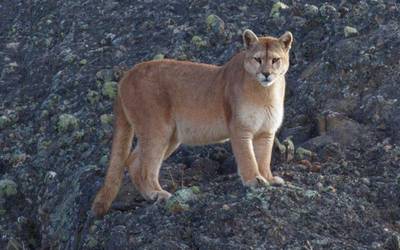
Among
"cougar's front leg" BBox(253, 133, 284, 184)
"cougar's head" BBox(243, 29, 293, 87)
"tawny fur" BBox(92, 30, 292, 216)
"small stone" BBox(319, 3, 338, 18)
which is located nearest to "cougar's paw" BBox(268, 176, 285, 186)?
"tawny fur" BBox(92, 30, 292, 216)

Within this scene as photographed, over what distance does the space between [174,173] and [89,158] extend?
1.72 metres

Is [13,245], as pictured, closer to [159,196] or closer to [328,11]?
[159,196]

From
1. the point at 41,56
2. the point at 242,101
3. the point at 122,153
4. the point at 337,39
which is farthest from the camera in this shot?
the point at 41,56

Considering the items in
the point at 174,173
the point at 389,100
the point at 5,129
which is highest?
the point at 389,100

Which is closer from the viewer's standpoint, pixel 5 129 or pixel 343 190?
pixel 343 190

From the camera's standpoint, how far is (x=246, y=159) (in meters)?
10.9

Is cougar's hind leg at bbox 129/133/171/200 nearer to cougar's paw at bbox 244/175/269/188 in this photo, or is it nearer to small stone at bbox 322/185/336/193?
cougar's paw at bbox 244/175/269/188

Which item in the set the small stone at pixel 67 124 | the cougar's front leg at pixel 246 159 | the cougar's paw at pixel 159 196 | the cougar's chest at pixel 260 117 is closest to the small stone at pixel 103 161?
the small stone at pixel 67 124

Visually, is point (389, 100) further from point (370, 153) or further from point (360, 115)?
point (370, 153)

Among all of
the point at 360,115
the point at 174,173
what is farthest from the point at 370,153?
the point at 174,173

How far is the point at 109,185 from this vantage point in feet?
37.6

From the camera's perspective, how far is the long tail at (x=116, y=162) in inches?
446

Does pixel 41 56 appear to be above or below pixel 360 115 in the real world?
below

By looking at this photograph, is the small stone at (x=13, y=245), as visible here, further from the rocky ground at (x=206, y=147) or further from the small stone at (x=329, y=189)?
the small stone at (x=329, y=189)
